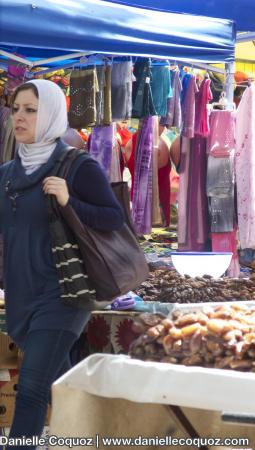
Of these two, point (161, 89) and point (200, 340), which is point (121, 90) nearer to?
point (161, 89)

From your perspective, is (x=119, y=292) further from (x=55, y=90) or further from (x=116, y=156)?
(x=116, y=156)

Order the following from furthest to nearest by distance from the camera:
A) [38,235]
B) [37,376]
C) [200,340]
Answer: [38,235] < [37,376] < [200,340]

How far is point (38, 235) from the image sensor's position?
3119 mm

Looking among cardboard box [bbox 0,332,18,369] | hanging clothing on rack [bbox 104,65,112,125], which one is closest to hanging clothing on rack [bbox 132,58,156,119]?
hanging clothing on rack [bbox 104,65,112,125]

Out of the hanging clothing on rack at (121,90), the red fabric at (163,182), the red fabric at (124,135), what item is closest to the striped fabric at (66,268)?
the hanging clothing on rack at (121,90)

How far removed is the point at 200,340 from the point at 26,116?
1.22 metres

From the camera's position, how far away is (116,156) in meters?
6.33

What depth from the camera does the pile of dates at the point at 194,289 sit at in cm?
394

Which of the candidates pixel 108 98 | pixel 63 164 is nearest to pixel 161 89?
pixel 108 98

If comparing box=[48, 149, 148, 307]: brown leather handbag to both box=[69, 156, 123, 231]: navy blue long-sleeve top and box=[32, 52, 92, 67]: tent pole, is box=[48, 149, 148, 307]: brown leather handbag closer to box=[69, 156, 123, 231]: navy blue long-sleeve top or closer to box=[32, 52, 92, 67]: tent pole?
box=[69, 156, 123, 231]: navy blue long-sleeve top

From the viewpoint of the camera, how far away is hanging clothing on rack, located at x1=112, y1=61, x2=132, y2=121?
5972mm

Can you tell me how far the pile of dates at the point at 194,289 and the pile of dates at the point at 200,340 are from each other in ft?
3.82

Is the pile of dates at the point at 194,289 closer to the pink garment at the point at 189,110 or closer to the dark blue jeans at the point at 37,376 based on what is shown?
the dark blue jeans at the point at 37,376

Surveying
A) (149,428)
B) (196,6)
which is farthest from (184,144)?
(149,428)
